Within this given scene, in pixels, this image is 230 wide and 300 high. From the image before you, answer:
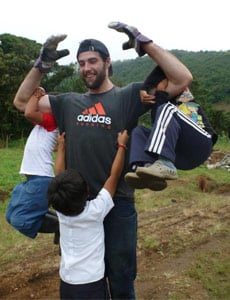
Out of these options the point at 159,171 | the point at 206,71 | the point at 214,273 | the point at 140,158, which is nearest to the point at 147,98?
the point at 140,158

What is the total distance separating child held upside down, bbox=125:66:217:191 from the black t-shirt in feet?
0.38

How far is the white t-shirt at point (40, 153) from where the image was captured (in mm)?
2861

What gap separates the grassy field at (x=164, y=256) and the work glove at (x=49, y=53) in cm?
234

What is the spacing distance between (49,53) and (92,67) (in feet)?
0.95

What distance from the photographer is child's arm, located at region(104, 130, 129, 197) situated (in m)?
2.53

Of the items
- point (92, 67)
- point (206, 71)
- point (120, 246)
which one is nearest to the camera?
point (92, 67)

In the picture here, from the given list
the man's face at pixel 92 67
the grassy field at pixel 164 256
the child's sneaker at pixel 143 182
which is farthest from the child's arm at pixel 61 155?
the grassy field at pixel 164 256

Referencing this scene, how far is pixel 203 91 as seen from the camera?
27.3 meters

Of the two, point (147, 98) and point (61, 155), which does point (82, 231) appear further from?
point (147, 98)

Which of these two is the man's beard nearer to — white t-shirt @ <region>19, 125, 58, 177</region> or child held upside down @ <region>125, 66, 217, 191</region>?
child held upside down @ <region>125, 66, 217, 191</region>

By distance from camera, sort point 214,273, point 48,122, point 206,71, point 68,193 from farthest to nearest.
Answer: point 206,71
point 214,273
point 48,122
point 68,193

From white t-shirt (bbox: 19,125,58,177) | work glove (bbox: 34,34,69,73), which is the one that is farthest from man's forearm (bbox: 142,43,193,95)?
white t-shirt (bbox: 19,125,58,177)

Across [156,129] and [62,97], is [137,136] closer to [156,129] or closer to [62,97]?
[156,129]

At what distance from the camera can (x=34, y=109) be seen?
2.71 meters
